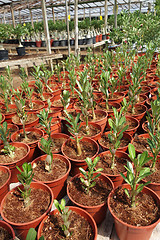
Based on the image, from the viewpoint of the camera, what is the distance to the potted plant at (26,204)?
1.34 meters

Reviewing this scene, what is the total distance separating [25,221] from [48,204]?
20cm

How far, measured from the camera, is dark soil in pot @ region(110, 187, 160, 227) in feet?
4.24

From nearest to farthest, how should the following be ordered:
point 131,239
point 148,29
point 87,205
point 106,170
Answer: point 131,239
point 87,205
point 106,170
point 148,29

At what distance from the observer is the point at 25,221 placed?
135 centimetres

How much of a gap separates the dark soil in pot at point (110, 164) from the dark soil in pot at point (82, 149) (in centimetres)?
15

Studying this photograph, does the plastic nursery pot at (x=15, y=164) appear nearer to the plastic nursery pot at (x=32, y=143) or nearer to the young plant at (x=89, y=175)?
the plastic nursery pot at (x=32, y=143)

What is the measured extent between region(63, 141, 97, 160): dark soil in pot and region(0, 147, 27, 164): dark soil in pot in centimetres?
49

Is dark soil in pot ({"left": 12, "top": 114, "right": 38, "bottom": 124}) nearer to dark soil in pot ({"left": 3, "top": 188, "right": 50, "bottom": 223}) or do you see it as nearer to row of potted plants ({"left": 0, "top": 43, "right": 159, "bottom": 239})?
row of potted plants ({"left": 0, "top": 43, "right": 159, "bottom": 239})

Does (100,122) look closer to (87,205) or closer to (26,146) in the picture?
(26,146)

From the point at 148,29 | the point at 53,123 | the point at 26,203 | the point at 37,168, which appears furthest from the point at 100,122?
the point at 148,29

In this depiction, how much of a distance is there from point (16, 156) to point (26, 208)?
0.73 meters

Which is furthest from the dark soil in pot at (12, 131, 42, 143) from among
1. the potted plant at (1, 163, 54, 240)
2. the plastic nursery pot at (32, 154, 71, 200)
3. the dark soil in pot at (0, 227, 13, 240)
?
the dark soil in pot at (0, 227, 13, 240)

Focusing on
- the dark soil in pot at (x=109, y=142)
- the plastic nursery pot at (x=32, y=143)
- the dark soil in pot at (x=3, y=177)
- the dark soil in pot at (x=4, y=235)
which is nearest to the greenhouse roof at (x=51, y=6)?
the plastic nursery pot at (x=32, y=143)

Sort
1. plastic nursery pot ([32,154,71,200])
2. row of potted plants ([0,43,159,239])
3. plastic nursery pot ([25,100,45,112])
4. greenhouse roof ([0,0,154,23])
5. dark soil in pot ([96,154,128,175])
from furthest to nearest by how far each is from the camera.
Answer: greenhouse roof ([0,0,154,23]) → plastic nursery pot ([25,100,45,112]) → dark soil in pot ([96,154,128,175]) → plastic nursery pot ([32,154,71,200]) → row of potted plants ([0,43,159,239])
